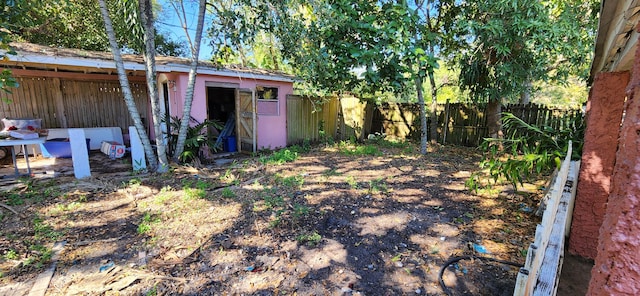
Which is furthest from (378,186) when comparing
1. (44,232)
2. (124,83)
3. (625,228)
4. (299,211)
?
(124,83)

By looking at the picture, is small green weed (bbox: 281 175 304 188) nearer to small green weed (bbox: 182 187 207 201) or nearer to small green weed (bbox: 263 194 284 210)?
small green weed (bbox: 263 194 284 210)

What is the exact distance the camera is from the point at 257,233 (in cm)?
325

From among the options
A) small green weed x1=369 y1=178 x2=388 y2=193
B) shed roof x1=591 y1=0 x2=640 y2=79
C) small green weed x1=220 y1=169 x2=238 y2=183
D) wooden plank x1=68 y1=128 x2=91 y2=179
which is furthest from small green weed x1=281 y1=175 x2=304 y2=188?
shed roof x1=591 y1=0 x2=640 y2=79

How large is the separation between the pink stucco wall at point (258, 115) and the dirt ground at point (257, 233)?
230 centimetres

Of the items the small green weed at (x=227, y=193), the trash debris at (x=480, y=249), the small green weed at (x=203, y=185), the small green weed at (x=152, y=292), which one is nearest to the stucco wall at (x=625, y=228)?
the trash debris at (x=480, y=249)

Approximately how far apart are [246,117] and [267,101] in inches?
34.7

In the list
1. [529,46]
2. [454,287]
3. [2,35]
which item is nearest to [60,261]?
[2,35]

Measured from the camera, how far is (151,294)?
2248mm

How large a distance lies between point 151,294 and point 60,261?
124cm

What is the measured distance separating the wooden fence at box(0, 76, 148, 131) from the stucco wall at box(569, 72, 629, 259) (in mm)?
10381

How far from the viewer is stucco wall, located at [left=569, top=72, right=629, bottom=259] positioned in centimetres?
215

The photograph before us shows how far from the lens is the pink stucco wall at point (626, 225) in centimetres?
54

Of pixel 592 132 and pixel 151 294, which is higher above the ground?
pixel 592 132

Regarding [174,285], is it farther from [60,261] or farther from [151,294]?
[60,261]
